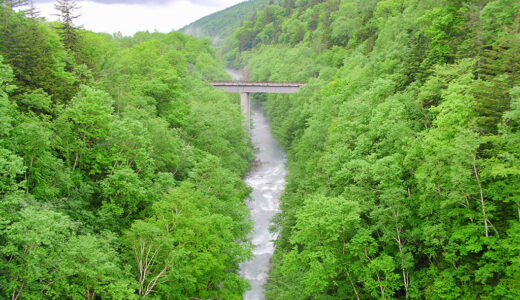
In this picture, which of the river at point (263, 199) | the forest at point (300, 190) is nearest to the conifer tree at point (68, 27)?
the forest at point (300, 190)

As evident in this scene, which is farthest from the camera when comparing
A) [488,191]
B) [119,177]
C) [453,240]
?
[119,177]

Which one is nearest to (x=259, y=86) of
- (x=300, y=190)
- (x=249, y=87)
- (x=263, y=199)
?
(x=249, y=87)

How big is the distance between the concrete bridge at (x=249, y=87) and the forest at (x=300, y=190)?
1206 inches

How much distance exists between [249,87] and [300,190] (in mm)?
43059

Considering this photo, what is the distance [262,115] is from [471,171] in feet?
256

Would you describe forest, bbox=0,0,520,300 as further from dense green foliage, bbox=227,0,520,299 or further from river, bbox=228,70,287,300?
river, bbox=228,70,287,300

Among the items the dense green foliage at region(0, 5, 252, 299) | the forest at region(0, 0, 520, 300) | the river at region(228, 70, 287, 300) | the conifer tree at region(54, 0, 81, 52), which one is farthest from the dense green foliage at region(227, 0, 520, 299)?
the conifer tree at region(54, 0, 81, 52)

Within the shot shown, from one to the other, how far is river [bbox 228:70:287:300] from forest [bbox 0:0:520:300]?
150 inches

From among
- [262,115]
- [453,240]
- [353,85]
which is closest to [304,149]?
[353,85]

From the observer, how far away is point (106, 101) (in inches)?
1201

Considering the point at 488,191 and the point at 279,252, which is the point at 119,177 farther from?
the point at 488,191

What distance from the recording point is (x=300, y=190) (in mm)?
33438

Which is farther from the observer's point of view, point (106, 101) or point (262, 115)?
point (262, 115)

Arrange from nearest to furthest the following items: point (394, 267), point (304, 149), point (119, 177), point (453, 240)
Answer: point (453, 240)
point (394, 267)
point (119, 177)
point (304, 149)
